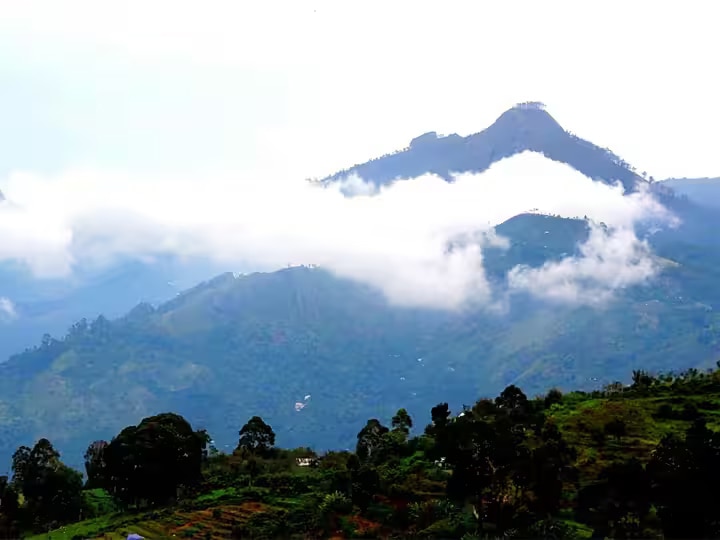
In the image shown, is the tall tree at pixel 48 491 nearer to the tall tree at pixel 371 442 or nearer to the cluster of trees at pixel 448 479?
the cluster of trees at pixel 448 479

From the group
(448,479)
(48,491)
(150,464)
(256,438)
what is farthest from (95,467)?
(448,479)

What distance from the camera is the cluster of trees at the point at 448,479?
101 ft

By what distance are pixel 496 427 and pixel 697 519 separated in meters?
12.8

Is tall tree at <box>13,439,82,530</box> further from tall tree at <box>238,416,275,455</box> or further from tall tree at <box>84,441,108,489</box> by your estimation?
tall tree at <box>238,416,275,455</box>

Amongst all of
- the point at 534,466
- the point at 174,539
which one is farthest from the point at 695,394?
the point at 174,539

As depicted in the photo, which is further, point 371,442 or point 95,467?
point 95,467

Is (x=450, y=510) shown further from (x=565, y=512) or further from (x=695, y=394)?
(x=695, y=394)

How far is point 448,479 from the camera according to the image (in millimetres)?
43906

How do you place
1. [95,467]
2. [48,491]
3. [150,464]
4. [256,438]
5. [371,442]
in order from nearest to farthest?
[150,464]
[48,491]
[371,442]
[95,467]
[256,438]

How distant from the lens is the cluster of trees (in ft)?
101

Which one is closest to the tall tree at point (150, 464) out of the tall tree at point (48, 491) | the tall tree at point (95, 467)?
the tall tree at point (48, 491)

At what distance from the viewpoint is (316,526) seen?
151ft

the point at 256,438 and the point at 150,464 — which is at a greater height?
the point at 256,438

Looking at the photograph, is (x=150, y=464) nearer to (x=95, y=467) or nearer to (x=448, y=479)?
(x=95, y=467)
